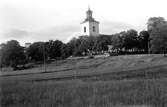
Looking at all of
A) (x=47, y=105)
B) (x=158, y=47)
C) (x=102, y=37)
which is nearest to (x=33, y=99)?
(x=47, y=105)

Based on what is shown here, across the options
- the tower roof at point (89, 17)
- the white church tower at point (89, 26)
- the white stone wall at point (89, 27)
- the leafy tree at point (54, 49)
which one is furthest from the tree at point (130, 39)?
the tower roof at point (89, 17)

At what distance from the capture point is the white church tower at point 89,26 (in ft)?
364

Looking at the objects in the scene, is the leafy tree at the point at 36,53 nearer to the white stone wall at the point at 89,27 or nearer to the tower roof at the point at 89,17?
the white stone wall at the point at 89,27

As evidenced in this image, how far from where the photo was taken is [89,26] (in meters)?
110

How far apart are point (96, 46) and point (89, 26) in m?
31.0

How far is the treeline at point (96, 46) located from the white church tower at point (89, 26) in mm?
21813

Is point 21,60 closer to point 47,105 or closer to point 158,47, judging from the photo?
point 158,47

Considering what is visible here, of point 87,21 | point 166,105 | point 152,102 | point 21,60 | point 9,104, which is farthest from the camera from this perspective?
point 87,21

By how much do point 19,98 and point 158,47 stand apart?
46620 mm

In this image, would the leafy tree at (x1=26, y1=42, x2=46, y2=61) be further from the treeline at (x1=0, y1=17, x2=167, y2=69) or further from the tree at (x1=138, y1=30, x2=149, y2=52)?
the tree at (x1=138, y1=30, x2=149, y2=52)

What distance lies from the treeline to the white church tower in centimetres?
2181

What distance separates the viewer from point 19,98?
10.7 m

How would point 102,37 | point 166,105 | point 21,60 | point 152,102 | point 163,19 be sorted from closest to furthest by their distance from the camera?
point 166,105 < point 152,102 < point 163,19 < point 21,60 < point 102,37

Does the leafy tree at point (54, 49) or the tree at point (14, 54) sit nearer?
the tree at point (14, 54)
